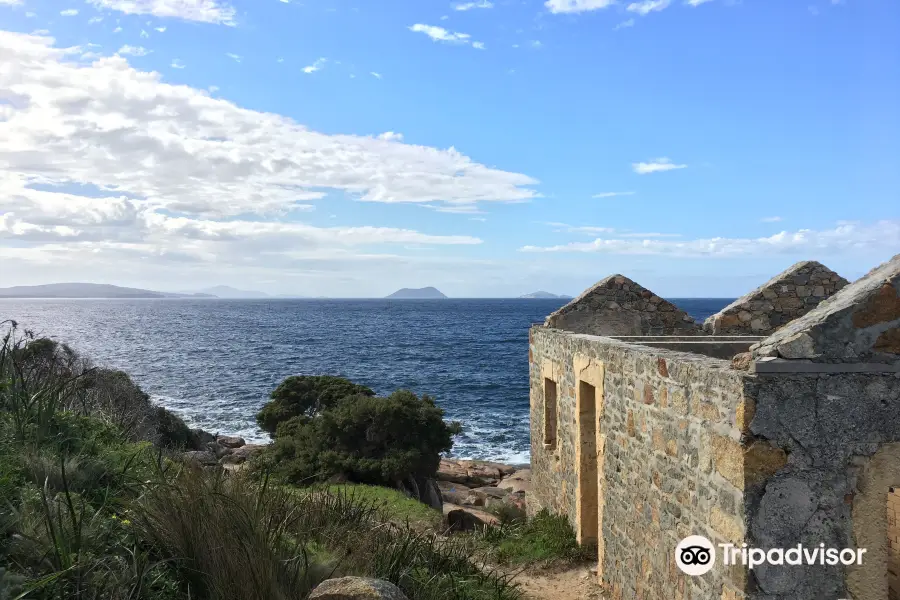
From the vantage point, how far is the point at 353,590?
3795mm

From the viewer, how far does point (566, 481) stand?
896 centimetres

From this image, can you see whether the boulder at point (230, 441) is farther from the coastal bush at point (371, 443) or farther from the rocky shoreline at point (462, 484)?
the coastal bush at point (371, 443)

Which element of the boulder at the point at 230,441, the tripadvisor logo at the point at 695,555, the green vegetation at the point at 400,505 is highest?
the tripadvisor logo at the point at 695,555

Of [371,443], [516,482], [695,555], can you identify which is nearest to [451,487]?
[516,482]

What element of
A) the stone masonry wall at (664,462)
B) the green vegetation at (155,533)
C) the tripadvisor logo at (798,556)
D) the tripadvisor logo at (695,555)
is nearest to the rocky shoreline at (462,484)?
the stone masonry wall at (664,462)

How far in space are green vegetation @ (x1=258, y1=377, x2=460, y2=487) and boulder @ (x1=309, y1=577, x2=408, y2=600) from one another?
10.4 meters

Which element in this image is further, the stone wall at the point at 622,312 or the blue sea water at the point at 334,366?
the blue sea water at the point at 334,366

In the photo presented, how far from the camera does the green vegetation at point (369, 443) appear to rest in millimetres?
14602

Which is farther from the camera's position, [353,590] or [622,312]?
[622,312]

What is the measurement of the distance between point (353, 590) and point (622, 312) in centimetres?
797

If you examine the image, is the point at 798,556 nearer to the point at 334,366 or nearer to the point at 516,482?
the point at 516,482

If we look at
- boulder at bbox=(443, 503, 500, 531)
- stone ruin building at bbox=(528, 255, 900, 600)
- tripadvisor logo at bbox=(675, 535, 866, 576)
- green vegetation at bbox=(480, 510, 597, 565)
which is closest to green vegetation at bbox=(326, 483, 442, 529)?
boulder at bbox=(443, 503, 500, 531)

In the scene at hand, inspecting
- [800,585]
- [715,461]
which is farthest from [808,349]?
[800,585]

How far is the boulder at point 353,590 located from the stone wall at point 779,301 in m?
7.71
